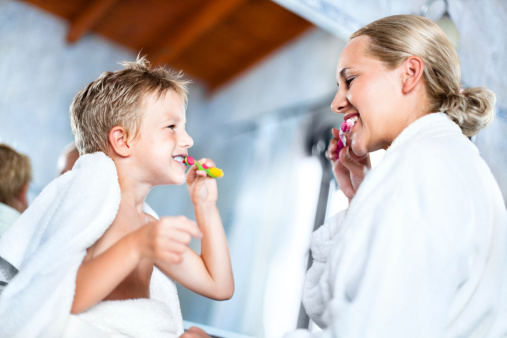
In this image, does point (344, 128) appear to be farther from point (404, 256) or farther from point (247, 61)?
point (247, 61)

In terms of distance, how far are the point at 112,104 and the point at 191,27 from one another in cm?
348

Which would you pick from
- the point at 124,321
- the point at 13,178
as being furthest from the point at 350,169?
the point at 13,178

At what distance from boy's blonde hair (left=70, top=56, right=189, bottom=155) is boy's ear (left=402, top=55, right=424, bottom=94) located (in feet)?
1.51

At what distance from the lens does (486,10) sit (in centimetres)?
171

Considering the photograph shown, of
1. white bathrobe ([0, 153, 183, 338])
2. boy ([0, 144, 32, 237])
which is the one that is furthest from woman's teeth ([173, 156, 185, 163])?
boy ([0, 144, 32, 237])

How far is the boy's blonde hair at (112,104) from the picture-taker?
3.02 feet

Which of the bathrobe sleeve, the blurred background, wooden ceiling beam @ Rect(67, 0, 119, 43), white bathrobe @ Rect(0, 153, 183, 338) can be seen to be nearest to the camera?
the bathrobe sleeve

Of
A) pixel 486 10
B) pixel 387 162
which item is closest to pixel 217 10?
pixel 486 10

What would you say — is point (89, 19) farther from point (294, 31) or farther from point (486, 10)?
point (486, 10)

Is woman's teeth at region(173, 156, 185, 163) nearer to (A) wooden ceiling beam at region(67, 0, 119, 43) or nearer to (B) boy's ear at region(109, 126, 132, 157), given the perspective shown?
(B) boy's ear at region(109, 126, 132, 157)

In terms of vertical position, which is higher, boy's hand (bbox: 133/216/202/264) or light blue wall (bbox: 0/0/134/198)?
light blue wall (bbox: 0/0/134/198)

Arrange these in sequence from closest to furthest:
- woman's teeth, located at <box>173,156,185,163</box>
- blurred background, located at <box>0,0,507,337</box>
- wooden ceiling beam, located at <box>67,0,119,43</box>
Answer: woman's teeth, located at <box>173,156,185,163</box>, blurred background, located at <box>0,0,507,337</box>, wooden ceiling beam, located at <box>67,0,119,43</box>

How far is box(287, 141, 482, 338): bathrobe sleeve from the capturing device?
1.85 ft

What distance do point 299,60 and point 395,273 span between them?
353 centimetres
